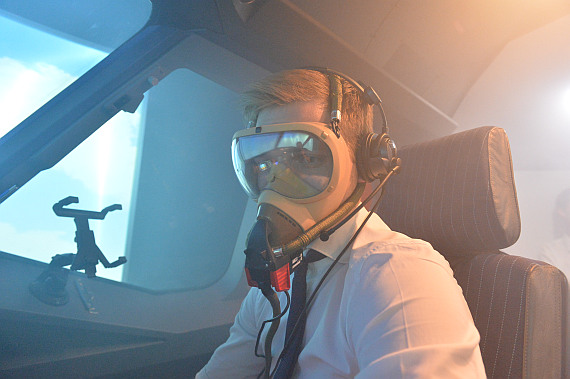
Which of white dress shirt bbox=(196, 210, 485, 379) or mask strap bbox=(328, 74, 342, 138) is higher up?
mask strap bbox=(328, 74, 342, 138)

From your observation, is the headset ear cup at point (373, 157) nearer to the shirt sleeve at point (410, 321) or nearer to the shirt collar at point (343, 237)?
the shirt collar at point (343, 237)

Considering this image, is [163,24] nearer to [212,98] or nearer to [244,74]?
[244,74]

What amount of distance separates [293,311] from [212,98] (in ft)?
6.73

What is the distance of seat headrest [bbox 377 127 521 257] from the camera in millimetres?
1021

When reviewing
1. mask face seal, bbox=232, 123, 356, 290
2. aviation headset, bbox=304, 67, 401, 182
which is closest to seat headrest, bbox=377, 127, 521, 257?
aviation headset, bbox=304, 67, 401, 182

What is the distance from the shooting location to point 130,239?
9.76 feet

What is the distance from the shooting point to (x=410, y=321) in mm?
633

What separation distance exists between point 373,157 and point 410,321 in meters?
0.46

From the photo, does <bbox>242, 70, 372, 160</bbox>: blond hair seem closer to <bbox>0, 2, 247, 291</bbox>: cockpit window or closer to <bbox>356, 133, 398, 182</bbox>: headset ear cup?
<bbox>356, 133, 398, 182</bbox>: headset ear cup

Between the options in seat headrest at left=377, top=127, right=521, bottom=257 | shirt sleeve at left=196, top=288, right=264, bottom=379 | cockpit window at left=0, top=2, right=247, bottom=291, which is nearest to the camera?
seat headrest at left=377, top=127, right=521, bottom=257

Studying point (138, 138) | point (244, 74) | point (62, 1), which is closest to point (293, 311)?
point (244, 74)

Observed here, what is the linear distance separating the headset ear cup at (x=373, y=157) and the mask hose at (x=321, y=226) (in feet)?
0.23

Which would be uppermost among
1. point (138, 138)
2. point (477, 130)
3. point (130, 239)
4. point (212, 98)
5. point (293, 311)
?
point (212, 98)

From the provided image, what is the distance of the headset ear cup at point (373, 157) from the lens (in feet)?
3.14
